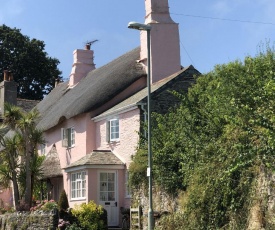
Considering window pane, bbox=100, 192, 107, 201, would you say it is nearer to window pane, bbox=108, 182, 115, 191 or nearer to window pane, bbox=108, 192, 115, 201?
window pane, bbox=108, 192, 115, 201

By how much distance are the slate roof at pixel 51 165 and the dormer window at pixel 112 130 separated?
504cm

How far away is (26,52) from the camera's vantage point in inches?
2281

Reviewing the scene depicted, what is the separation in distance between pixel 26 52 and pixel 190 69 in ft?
116

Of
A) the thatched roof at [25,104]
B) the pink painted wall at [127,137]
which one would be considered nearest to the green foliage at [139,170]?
the pink painted wall at [127,137]

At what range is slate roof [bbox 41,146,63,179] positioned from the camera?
1216 inches

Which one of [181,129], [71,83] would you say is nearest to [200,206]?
[181,129]

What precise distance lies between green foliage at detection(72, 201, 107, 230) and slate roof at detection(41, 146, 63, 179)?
26.9 ft

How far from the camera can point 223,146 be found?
1616 cm

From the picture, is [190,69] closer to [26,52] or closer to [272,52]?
[272,52]

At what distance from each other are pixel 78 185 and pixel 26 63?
111 ft

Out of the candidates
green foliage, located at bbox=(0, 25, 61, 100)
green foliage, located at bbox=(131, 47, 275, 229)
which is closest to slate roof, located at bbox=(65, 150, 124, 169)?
green foliage, located at bbox=(131, 47, 275, 229)

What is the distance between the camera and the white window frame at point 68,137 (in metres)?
30.8

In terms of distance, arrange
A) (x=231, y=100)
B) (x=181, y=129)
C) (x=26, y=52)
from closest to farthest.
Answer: (x=231, y=100) → (x=181, y=129) → (x=26, y=52)

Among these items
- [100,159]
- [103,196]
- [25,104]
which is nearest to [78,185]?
[103,196]
